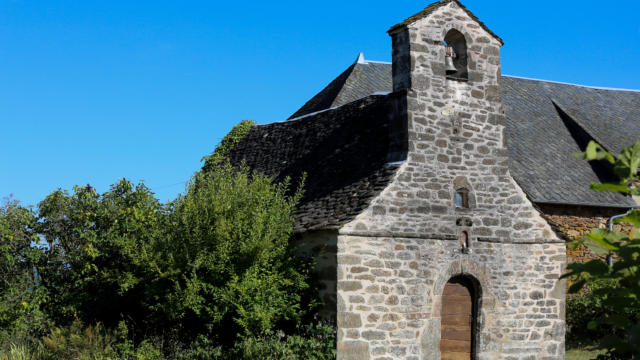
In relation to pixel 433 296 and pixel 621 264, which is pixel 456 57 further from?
pixel 621 264

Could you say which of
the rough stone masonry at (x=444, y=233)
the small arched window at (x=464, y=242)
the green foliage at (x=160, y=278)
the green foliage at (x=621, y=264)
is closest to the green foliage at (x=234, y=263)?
the green foliage at (x=160, y=278)

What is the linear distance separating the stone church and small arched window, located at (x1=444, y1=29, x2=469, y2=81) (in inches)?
1.1

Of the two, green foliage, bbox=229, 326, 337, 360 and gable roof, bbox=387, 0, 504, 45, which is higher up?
gable roof, bbox=387, 0, 504, 45

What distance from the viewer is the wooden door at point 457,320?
43.7ft

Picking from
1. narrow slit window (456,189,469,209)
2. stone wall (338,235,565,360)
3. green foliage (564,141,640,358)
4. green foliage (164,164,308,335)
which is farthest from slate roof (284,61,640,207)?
green foliage (564,141,640,358)

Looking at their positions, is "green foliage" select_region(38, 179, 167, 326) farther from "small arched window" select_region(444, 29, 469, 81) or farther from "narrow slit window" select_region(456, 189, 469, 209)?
"small arched window" select_region(444, 29, 469, 81)

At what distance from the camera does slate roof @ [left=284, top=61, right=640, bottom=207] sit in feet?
61.5

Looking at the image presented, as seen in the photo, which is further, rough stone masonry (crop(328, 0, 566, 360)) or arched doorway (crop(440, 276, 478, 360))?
arched doorway (crop(440, 276, 478, 360))

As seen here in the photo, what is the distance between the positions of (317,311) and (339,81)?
1149cm

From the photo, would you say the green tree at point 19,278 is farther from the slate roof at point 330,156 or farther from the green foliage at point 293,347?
the slate roof at point 330,156

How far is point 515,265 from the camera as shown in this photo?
13844 millimetres

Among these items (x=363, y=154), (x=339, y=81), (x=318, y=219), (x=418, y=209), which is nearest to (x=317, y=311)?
(x=318, y=219)

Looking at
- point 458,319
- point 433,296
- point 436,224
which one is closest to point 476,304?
point 458,319

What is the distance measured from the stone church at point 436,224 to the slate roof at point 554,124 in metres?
4.36
